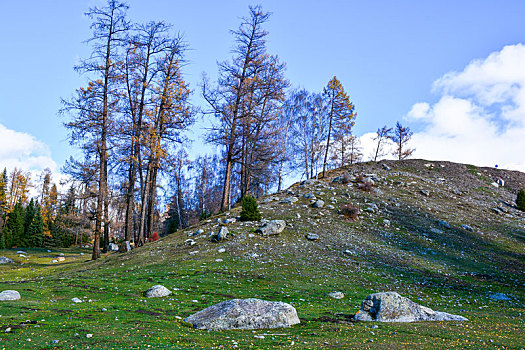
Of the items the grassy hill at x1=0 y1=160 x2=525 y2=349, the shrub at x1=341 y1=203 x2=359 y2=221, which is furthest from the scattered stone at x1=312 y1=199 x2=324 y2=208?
the shrub at x1=341 y1=203 x2=359 y2=221

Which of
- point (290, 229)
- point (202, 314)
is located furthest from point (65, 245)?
point (202, 314)

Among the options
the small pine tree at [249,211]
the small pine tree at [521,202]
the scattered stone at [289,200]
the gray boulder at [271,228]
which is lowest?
the gray boulder at [271,228]

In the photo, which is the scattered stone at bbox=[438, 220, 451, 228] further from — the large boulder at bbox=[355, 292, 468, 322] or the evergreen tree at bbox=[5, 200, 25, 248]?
the evergreen tree at bbox=[5, 200, 25, 248]

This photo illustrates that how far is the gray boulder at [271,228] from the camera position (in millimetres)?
27453

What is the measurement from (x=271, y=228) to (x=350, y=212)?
9203 mm

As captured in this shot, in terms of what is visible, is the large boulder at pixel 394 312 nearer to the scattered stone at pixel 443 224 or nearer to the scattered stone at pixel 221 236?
the scattered stone at pixel 221 236

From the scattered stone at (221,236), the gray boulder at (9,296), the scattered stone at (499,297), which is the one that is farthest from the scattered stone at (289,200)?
the gray boulder at (9,296)

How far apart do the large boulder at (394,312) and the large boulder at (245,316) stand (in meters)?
3.17

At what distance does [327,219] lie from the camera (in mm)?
31641

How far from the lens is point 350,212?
32406mm

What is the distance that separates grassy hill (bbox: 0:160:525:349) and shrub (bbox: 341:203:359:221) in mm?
526

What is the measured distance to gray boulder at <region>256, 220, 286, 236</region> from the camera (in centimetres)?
2745

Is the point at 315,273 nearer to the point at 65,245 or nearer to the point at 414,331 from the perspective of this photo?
the point at 414,331

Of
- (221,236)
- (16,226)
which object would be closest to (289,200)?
(221,236)
